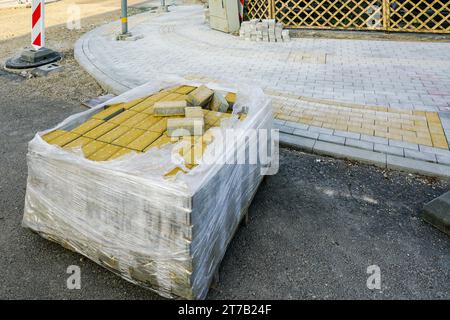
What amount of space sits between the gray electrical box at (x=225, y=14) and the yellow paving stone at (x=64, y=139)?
8.16 meters

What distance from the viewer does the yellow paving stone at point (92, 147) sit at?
7.36 ft

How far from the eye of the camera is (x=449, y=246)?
2627 mm

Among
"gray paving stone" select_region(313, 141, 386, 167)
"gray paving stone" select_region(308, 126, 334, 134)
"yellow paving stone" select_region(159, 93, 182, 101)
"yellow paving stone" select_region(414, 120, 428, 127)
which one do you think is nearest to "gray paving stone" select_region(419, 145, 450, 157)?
"gray paving stone" select_region(313, 141, 386, 167)

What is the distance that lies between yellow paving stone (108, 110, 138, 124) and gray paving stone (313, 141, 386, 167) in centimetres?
206

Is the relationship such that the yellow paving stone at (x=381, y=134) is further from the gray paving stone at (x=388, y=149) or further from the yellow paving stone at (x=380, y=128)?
the gray paving stone at (x=388, y=149)

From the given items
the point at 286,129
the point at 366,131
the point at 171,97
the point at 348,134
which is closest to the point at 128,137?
the point at 171,97

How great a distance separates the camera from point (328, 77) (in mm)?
6227

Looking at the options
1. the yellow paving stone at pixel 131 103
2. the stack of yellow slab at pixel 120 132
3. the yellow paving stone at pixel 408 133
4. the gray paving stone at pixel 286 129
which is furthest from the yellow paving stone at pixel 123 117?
the yellow paving stone at pixel 408 133

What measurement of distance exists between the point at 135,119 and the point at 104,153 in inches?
21.7

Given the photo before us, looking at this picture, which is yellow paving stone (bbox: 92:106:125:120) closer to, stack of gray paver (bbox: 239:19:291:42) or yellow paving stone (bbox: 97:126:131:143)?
yellow paving stone (bbox: 97:126:131:143)

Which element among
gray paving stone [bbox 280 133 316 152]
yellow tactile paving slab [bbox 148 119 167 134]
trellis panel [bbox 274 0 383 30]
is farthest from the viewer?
trellis panel [bbox 274 0 383 30]

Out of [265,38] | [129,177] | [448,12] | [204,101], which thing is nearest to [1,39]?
[265,38]

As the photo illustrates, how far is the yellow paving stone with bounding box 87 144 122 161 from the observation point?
7.14 feet

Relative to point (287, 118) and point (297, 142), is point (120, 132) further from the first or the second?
point (287, 118)
